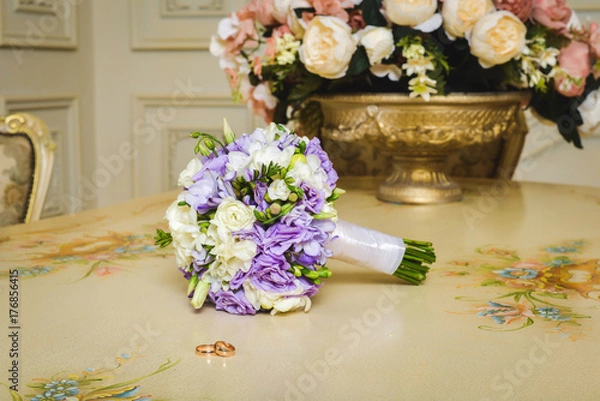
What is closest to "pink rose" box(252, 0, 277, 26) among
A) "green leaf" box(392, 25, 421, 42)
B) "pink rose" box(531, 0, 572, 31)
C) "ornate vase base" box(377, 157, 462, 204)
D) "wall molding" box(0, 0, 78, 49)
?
"green leaf" box(392, 25, 421, 42)

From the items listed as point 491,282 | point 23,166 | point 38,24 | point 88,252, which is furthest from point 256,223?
point 38,24

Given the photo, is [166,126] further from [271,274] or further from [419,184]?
[271,274]

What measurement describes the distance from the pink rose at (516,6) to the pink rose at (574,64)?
0.16 m

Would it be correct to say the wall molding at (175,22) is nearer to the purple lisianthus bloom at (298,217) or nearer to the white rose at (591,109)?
the white rose at (591,109)

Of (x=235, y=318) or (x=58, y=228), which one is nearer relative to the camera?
(x=235, y=318)

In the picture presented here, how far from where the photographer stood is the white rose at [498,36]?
1420 mm

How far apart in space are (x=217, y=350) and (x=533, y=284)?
492 mm

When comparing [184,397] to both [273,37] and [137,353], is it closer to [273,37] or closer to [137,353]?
[137,353]

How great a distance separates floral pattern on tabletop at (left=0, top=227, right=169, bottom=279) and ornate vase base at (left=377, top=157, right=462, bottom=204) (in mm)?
592

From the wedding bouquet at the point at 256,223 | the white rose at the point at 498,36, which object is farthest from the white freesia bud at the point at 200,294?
the white rose at the point at 498,36

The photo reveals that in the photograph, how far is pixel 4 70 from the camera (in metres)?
2.73

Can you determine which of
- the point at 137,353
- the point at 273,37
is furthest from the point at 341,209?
the point at 137,353

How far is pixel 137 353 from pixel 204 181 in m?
0.21

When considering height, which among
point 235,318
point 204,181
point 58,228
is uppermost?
point 204,181
